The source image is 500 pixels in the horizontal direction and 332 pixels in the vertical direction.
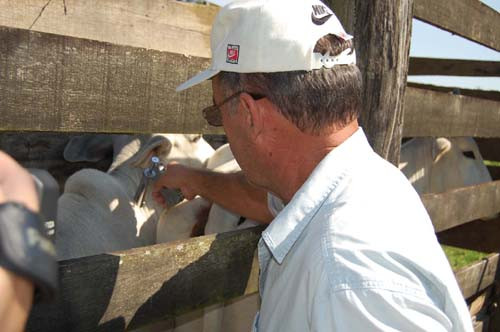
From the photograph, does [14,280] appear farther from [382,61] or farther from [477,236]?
[477,236]

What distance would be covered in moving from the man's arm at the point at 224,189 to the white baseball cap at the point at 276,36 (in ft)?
2.45

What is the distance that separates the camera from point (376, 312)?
1.22m

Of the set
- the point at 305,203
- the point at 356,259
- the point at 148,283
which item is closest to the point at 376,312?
the point at 356,259

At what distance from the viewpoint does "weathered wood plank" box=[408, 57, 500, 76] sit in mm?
6250

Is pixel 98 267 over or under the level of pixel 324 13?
under

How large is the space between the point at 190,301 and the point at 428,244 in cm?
82

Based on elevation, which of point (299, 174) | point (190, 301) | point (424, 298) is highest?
point (299, 174)

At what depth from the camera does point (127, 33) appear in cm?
258

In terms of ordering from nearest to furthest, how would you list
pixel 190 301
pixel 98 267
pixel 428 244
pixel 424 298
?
pixel 424 298, pixel 428 244, pixel 98 267, pixel 190 301

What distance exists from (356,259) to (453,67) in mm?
5789

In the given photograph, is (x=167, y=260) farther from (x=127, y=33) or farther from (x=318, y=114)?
(x=127, y=33)

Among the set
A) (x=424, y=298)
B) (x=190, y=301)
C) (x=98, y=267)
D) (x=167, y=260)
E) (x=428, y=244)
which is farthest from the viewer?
(x=190, y=301)

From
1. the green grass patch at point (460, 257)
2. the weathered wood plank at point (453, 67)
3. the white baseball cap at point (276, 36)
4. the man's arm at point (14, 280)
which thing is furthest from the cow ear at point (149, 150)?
the green grass patch at point (460, 257)

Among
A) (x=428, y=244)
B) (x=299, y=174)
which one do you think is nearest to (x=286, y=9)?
(x=299, y=174)
